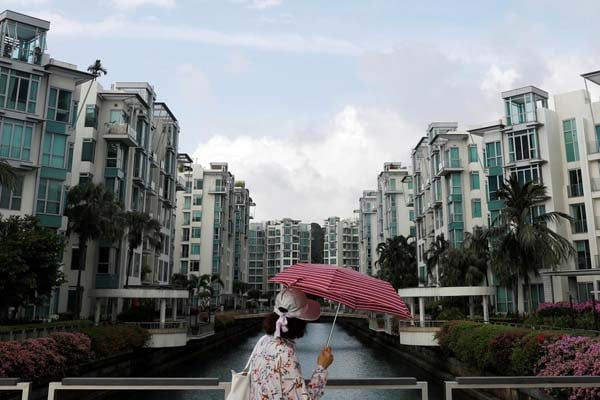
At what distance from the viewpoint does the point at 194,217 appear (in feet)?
290

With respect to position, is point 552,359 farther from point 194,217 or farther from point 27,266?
point 194,217

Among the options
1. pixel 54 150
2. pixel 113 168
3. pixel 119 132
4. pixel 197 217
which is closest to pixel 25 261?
pixel 54 150

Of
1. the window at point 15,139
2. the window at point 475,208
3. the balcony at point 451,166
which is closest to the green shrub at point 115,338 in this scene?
the window at point 15,139

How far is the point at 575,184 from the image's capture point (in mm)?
42938

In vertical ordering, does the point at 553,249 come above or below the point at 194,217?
below

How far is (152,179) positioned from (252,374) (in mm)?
51292

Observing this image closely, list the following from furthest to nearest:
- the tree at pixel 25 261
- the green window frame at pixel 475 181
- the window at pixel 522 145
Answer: the green window frame at pixel 475 181
the window at pixel 522 145
the tree at pixel 25 261

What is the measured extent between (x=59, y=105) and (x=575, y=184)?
134ft

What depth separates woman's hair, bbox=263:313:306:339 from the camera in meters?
4.30

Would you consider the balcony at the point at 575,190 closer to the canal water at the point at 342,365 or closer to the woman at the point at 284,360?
the canal water at the point at 342,365

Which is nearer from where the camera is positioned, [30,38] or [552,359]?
[552,359]

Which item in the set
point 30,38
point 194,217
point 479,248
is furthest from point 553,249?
point 194,217

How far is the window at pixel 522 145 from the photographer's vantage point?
4462 cm

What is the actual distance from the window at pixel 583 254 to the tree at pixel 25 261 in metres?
37.6
